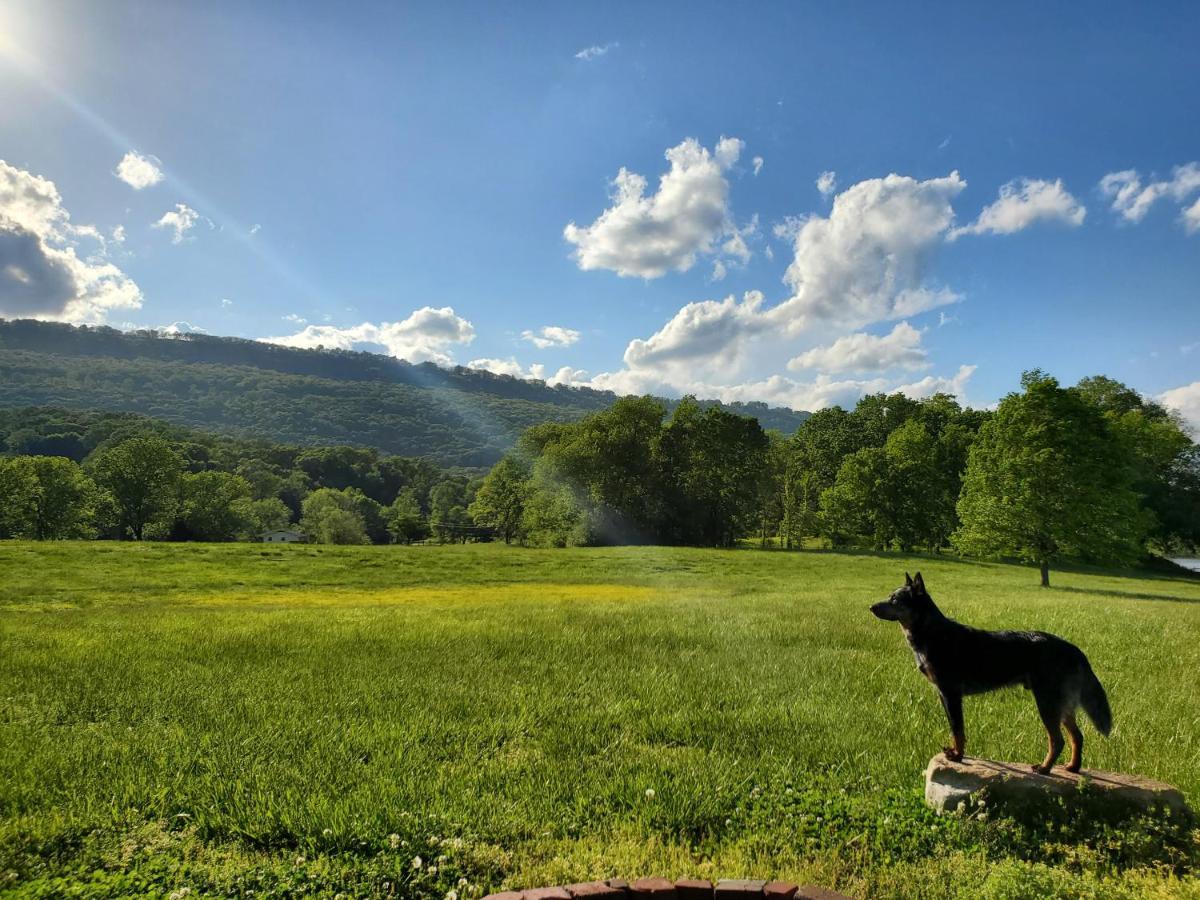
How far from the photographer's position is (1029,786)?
5684 mm

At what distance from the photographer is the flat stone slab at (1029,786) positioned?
5512 mm

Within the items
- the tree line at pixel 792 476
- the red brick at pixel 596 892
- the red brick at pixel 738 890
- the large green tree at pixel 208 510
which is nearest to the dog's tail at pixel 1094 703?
the red brick at pixel 738 890

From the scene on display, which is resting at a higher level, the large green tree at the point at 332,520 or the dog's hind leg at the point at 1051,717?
the dog's hind leg at the point at 1051,717

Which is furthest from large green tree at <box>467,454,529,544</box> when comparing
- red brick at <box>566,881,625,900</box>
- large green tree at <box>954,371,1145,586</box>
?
red brick at <box>566,881,625,900</box>

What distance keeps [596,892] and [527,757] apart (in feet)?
10.7

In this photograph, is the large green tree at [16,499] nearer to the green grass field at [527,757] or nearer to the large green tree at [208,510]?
the large green tree at [208,510]

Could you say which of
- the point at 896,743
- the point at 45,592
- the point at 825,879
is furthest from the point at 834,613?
the point at 45,592

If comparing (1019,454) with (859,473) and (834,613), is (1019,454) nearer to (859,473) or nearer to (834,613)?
(834,613)

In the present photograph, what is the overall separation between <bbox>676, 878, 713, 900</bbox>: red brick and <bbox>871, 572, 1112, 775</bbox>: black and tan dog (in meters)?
2.94

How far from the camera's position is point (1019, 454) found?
111ft

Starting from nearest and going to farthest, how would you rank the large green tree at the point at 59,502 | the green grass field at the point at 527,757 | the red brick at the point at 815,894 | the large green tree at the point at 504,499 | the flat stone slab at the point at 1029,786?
1. the red brick at the point at 815,894
2. the green grass field at the point at 527,757
3. the flat stone slab at the point at 1029,786
4. the large green tree at the point at 59,502
5. the large green tree at the point at 504,499

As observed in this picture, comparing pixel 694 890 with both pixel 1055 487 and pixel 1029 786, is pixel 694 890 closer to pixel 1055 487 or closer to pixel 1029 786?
pixel 1029 786

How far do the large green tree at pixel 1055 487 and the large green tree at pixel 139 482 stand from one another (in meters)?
88.8

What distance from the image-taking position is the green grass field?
16.4ft
